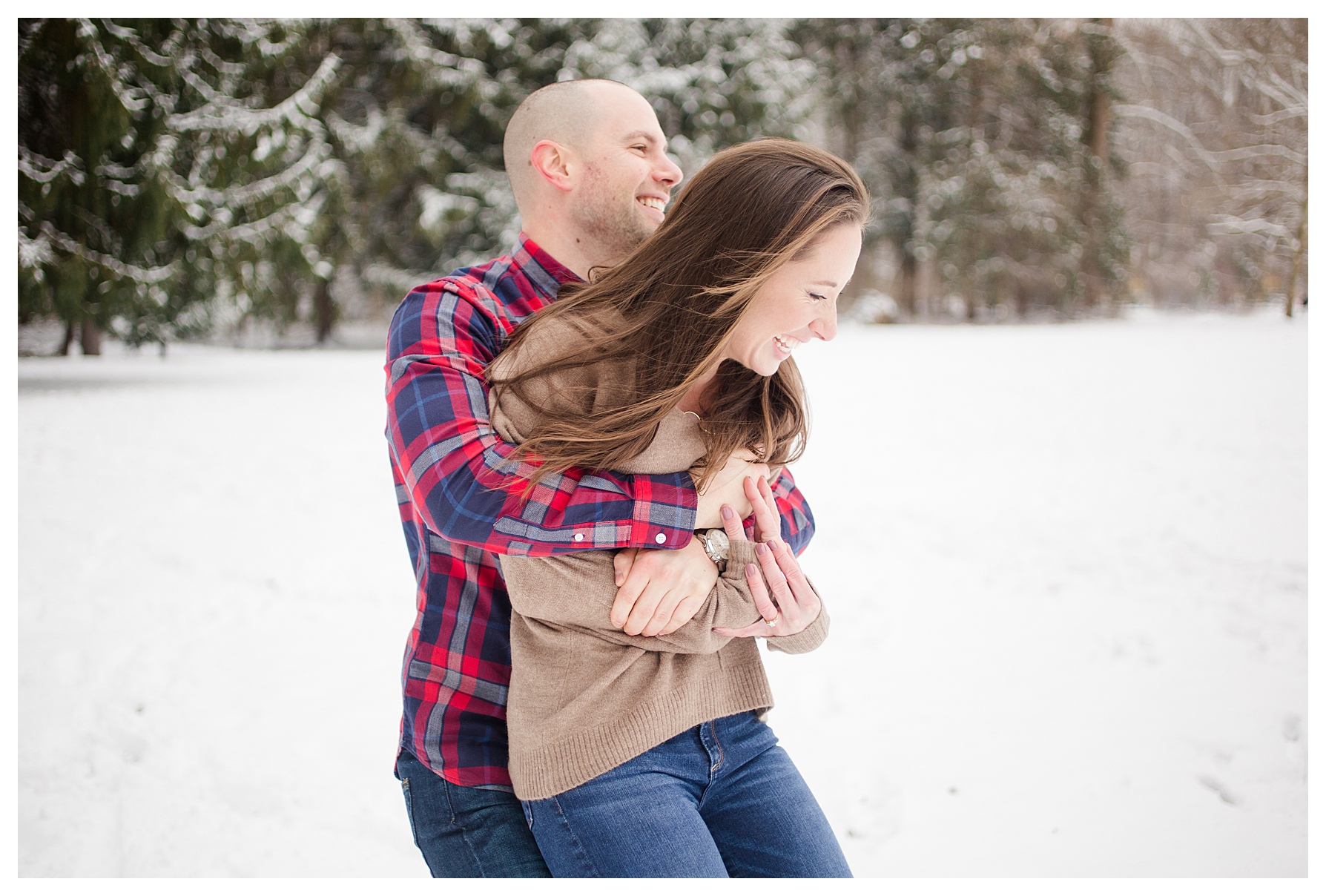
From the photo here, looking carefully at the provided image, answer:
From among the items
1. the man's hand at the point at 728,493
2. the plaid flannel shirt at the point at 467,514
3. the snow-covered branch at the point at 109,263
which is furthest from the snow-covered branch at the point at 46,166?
the man's hand at the point at 728,493

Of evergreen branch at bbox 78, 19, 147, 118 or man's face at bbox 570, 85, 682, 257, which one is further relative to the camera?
evergreen branch at bbox 78, 19, 147, 118

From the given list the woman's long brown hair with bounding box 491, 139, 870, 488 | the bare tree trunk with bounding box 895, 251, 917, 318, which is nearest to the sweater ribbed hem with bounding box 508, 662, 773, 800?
the woman's long brown hair with bounding box 491, 139, 870, 488

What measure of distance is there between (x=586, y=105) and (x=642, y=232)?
0.25m

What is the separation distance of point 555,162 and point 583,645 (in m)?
0.87

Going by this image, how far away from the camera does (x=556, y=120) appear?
1.66 metres

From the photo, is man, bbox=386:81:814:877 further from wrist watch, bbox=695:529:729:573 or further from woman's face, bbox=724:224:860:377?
woman's face, bbox=724:224:860:377

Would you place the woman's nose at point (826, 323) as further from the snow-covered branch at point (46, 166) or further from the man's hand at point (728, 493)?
the snow-covered branch at point (46, 166)

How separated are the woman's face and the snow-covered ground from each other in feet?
6.55

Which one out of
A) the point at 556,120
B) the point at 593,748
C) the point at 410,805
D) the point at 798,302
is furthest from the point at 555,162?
the point at 410,805

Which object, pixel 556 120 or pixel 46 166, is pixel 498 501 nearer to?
pixel 556 120

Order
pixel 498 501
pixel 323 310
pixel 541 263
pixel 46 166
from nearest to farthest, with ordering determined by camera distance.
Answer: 1. pixel 498 501
2. pixel 541 263
3. pixel 46 166
4. pixel 323 310

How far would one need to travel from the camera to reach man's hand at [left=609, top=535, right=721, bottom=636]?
1.28 meters

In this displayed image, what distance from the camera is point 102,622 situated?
4145 mm
